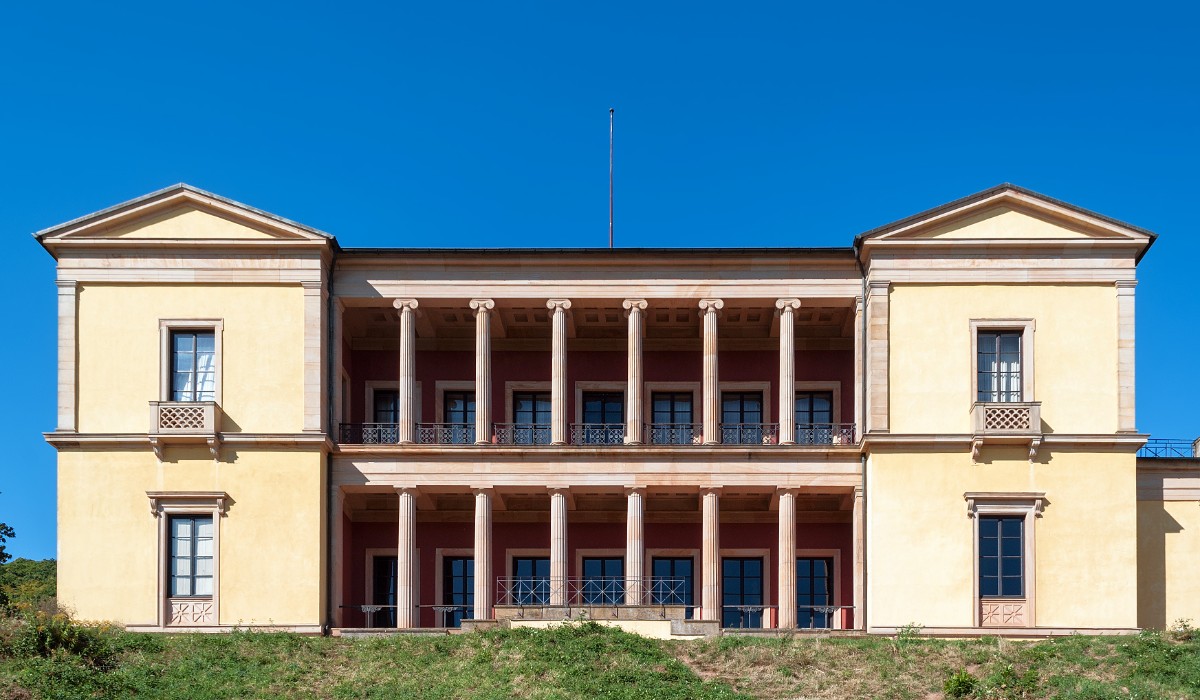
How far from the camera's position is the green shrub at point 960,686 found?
33875 mm

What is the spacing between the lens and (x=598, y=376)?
48219 millimetres

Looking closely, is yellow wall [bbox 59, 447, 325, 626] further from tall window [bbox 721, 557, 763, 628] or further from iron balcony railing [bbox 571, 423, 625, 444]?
tall window [bbox 721, 557, 763, 628]

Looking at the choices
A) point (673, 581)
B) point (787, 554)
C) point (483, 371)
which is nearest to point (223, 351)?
point (483, 371)

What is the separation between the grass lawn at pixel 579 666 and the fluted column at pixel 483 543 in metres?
4.31

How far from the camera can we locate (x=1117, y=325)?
139ft

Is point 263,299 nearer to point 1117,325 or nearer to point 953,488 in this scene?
point 953,488

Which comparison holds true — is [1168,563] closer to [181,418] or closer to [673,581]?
[673,581]

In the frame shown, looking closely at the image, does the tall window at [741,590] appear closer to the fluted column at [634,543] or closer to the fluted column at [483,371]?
the fluted column at [634,543]

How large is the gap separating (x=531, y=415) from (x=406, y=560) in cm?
687

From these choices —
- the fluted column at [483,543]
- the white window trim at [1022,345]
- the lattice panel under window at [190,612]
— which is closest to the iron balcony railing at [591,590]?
the fluted column at [483,543]

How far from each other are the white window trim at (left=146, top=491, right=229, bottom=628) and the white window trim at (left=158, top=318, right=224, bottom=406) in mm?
2393

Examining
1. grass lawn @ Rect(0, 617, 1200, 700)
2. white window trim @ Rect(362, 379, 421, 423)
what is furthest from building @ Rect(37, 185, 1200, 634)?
grass lawn @ Rect(0, 617, 1200, 700)

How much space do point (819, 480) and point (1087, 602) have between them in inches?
287

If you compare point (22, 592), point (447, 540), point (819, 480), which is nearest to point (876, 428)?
point (819, 480)
